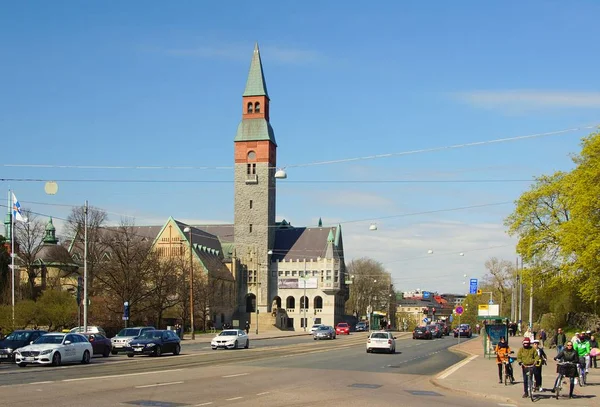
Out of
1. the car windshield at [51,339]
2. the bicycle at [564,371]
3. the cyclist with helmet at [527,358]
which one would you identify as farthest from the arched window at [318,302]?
the cyclist with helmet at [527,358]

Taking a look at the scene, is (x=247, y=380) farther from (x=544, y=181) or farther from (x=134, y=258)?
(x=134, y=258)

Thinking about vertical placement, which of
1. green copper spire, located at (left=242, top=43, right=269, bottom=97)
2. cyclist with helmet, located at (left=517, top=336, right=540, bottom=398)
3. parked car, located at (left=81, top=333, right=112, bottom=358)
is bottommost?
parked car, located at (left=81, top=333, right=112, bottom=358)

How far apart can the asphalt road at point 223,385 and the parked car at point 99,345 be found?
735 centimetres

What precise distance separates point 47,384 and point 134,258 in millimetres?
53275

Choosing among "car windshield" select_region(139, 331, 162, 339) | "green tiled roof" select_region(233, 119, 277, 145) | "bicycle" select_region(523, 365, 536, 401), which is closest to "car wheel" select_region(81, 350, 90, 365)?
"car windshield" select_region(139, 331, 162, 339)

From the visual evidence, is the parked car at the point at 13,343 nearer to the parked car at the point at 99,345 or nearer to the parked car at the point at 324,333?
the parked car at the point at 99,345

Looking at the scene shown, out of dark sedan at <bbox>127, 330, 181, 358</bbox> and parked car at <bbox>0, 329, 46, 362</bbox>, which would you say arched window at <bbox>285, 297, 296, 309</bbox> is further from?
parked car at <bbox>0, 329, 46, 362</bbox>

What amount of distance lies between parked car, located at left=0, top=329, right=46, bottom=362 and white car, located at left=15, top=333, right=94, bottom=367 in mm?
3313

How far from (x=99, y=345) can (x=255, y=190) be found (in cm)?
8306

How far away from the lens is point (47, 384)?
21188mm

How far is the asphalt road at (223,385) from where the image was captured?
59.3 ft

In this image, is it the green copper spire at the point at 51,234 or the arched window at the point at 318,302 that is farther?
the arched window at the point at 318,302

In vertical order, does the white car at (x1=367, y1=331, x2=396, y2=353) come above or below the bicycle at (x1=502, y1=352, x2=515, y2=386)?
below

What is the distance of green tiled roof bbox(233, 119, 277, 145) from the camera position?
400 ft
